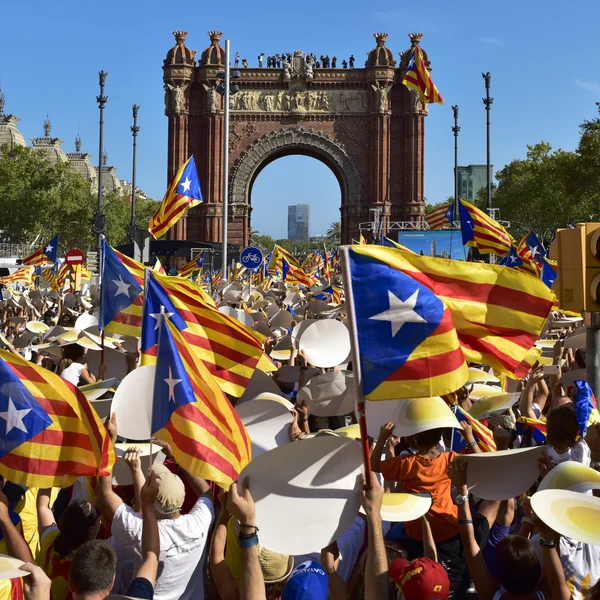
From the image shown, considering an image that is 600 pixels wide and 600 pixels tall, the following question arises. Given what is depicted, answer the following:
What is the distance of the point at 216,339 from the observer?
7191mm

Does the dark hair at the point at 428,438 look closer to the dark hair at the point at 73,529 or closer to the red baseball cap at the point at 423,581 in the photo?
the red baseball cap at the point at 423,581

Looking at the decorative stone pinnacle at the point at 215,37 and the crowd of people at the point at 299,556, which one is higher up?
the decorative stone pinnacle at the point at 215,37

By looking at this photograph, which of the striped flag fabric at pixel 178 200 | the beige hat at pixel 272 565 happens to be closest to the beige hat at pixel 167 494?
the beige hat at pixel 272 565

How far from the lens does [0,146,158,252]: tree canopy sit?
62031 millimetres

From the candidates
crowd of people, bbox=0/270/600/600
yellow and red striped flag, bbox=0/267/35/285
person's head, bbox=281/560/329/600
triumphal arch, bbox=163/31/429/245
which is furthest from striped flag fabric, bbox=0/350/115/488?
triumphal arch, bbox=163/31/429/245

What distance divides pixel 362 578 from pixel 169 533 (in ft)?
3.28

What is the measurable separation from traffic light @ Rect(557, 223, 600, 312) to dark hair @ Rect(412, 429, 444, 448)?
159 centimetres

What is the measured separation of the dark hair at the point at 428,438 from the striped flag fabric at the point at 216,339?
214cm

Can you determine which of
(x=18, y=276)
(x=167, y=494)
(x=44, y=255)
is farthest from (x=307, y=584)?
(x=44, y=255)

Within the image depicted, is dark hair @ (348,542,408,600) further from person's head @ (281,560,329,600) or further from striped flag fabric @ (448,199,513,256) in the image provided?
striped flag fabric @ (448,199,513,256)

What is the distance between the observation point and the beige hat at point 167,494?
4305 mm

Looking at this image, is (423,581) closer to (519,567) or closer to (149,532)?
(519,567)

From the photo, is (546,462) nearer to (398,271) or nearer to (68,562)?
(398,271)

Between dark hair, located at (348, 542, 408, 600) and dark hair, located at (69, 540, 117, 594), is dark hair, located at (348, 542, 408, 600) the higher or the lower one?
the lower one
